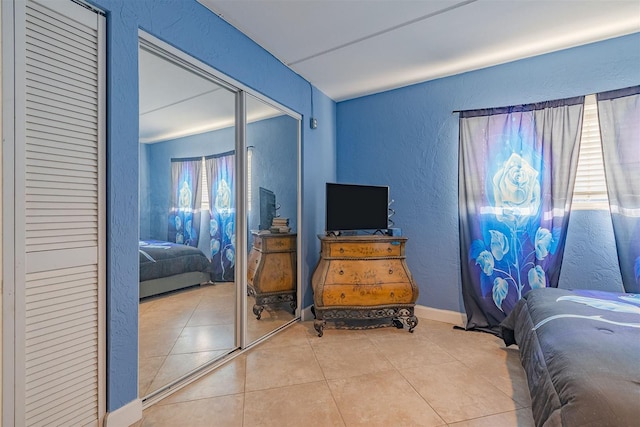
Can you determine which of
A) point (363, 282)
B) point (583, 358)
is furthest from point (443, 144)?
point (583, 358)

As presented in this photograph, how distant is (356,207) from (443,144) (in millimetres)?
1117

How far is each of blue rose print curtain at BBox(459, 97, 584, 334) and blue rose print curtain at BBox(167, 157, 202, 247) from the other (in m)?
2.38

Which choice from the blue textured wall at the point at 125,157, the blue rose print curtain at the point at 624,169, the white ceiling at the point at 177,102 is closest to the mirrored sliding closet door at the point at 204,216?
the white ceiling at the point at 177,102

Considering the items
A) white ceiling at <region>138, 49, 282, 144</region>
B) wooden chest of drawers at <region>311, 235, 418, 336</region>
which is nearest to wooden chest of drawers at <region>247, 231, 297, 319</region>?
wooden chest of drawers at <region>311, 235, 418, 336</region>

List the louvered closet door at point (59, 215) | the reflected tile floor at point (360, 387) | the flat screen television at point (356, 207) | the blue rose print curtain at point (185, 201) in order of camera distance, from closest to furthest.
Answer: the louvered closet door at point (59, 215), the reflected tile floor at point (360, 387), the blue rose print curtain at point (185, 201), the flat screen television at point (356, 207)

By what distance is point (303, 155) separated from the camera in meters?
2.95

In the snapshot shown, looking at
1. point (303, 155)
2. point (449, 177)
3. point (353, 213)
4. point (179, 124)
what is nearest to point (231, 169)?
point (179, 124)

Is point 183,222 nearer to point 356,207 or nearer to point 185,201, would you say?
point 185,201

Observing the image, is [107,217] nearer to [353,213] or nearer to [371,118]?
[353,213]

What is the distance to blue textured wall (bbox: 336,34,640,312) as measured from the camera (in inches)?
91.8

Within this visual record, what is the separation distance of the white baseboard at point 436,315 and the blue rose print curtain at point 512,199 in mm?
148

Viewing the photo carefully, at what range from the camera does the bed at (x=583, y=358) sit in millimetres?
934

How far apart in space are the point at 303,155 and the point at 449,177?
1.50 meters

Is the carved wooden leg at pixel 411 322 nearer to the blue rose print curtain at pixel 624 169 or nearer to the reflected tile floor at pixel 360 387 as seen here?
the reflected tile floor at pixel 360 387
